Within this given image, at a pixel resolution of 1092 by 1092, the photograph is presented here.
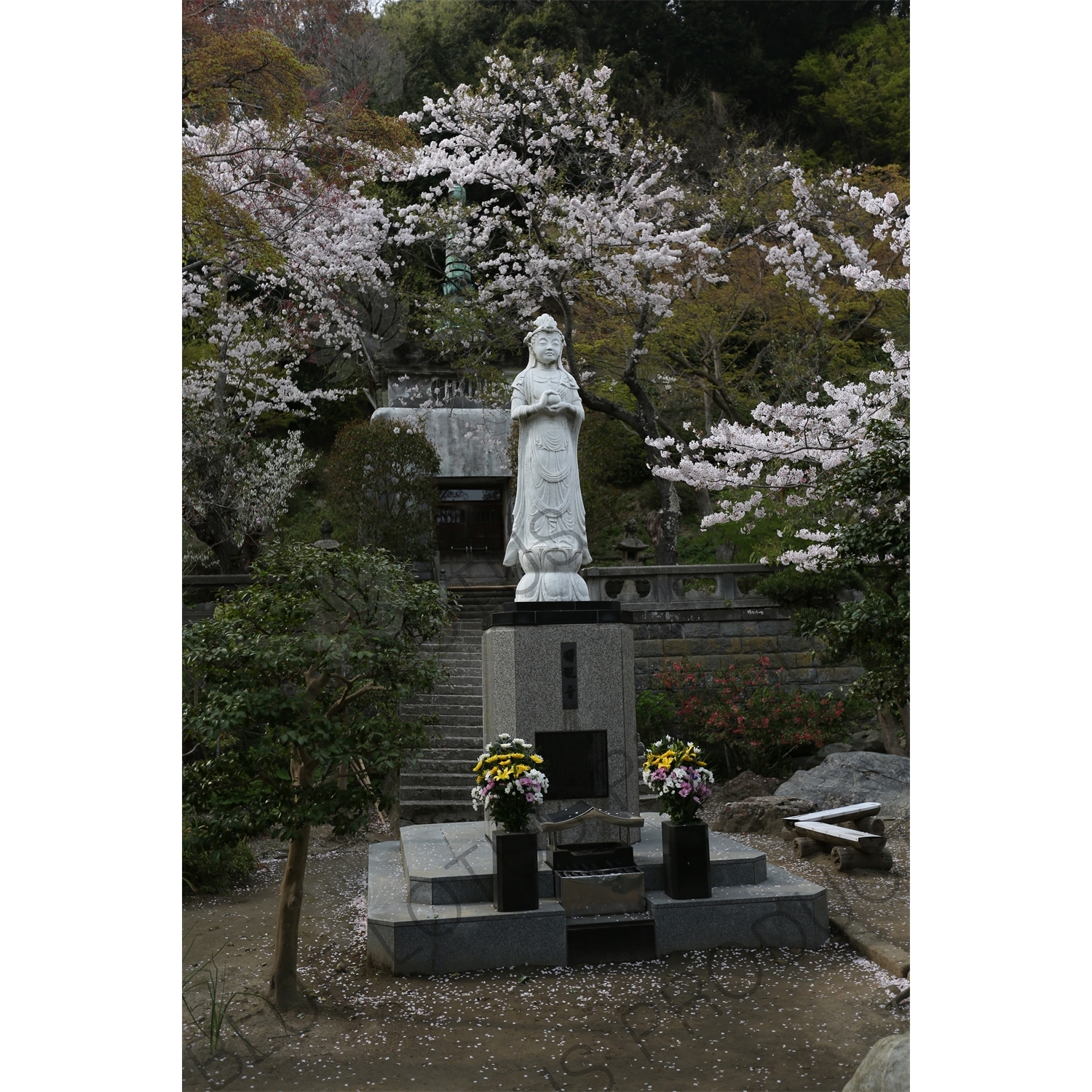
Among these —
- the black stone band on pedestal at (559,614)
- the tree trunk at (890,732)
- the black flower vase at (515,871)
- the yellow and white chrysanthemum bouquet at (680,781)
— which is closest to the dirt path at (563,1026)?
Result: the black flower vase at (515,871)

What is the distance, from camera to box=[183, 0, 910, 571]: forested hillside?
10625mm

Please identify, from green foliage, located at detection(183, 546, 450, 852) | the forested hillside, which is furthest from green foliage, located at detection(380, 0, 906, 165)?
green foliage, located at detection(183, 546, 450, 852)

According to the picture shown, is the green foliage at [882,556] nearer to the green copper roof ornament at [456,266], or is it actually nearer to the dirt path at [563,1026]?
the dirt path at [563,1026]

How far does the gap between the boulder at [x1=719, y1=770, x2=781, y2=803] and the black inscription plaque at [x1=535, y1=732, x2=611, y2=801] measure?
403 centimetres

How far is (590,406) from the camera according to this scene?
1401cm

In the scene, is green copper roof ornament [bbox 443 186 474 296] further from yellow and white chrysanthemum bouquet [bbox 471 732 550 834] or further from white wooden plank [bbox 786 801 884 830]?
yellow and white chrysanthemum bouquet [bbox 471 732 550 834]

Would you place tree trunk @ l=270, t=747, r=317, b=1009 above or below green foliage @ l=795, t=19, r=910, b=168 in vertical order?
below

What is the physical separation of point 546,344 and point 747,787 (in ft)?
18.4

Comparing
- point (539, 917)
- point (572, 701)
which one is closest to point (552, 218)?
point (572, 701)

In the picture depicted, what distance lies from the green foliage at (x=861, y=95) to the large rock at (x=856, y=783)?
13816mm

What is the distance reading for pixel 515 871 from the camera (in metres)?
5.50

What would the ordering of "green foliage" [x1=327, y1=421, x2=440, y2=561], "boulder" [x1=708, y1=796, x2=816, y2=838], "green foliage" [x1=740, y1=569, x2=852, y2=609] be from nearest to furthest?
1. "boulder" [x1=708, y1=796, x2=816, y2=838]
2. "green foliage" [x1=740, y1=569, x2=852, y2=609]
3. "green foliage" [x1=327, y1=421, x2=440, y2=561]

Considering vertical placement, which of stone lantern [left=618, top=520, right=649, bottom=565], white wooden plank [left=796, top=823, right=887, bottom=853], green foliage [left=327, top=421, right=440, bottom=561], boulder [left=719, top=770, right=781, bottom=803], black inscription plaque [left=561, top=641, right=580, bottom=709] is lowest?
boulder [left=719, top=770, right=781, bottom=803]

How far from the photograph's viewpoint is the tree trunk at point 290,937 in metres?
4.74
